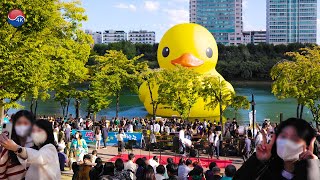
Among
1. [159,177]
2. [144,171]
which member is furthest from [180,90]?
[144,171]

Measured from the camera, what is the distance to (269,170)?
2.92 meters

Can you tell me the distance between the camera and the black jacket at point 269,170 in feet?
8.80

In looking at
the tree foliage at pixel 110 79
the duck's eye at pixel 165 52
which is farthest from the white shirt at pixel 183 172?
the duck's eye at pixel 165 52

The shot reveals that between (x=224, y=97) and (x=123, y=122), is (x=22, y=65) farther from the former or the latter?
(x=224, y=97)

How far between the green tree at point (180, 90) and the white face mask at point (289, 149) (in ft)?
79.9

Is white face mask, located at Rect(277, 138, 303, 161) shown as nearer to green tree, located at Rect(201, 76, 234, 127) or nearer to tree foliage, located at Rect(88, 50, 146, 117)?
green tree, located at Rect(201, 76, 234, 127)

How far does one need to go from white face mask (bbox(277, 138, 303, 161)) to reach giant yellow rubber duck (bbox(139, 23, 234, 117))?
26.8 metres

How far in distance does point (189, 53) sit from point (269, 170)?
27.4 m

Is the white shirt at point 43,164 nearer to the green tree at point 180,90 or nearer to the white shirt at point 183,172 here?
the white shirt at point 183,172

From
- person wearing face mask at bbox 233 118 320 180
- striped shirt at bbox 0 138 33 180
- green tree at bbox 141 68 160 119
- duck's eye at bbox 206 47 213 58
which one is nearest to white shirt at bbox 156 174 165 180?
striped shirt at bbox 0 138 33 180

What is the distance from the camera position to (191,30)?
31047 millimetres

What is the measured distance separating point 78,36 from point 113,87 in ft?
21.6

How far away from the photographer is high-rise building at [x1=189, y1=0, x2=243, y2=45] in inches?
6732

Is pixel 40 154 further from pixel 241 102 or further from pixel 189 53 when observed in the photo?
pixel 189 53
